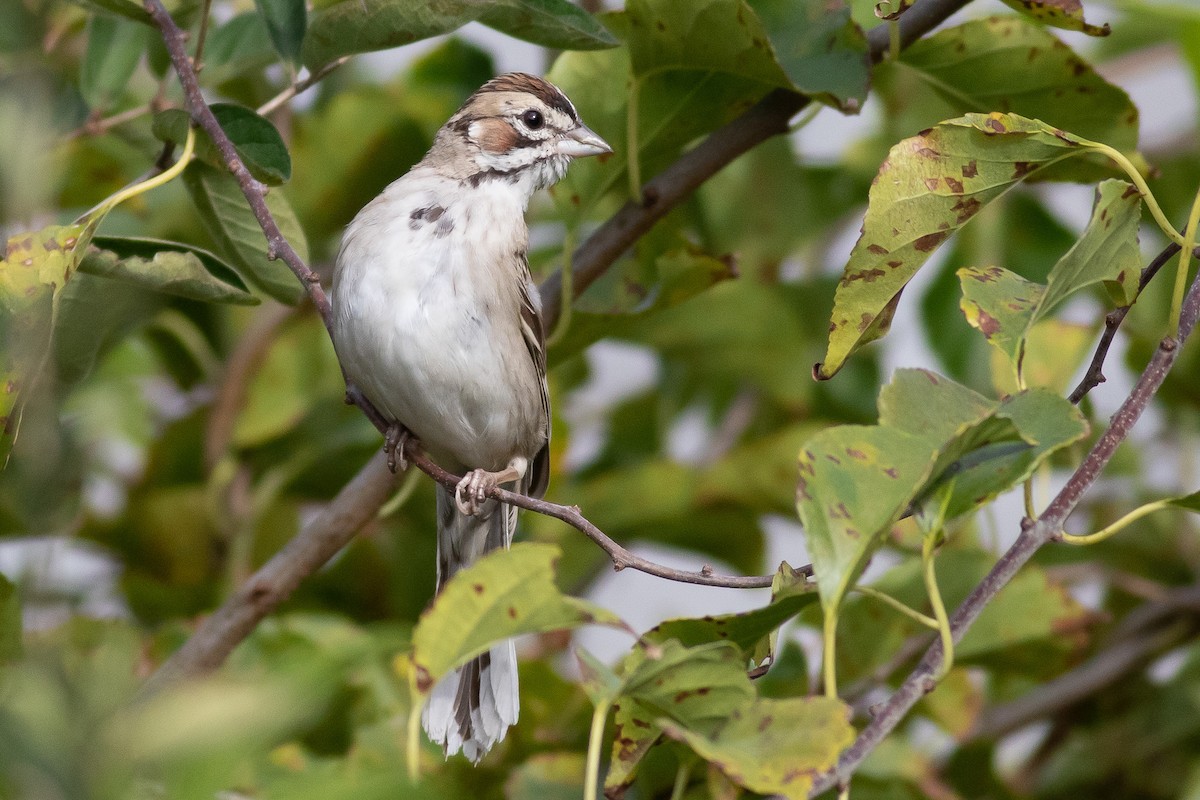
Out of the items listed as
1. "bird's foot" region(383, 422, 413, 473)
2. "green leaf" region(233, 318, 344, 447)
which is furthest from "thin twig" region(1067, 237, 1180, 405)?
"green leaf" region(233, 318, 344, 447)

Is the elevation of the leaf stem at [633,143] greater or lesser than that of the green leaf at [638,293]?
greater

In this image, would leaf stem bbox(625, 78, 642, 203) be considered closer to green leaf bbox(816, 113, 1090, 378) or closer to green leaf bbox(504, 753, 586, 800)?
green leaf bbox(816, 113, 1090, 378)

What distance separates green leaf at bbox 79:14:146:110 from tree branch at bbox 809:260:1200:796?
1702 millimetres

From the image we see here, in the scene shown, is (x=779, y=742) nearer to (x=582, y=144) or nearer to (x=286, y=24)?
(x=286, y=24)

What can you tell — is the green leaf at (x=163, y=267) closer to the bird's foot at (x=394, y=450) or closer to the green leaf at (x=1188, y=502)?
the bird's foot at (x=394, y=450)

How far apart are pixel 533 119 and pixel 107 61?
2.71 ft

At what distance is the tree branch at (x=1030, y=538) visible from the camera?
1.31 meters

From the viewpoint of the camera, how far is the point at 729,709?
131 cm

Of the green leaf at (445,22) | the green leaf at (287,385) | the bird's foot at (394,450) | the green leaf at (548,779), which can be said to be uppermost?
the green leaf at (445,22)

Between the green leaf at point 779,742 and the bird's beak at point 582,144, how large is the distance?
1316 millimetres

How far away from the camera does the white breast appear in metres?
2.56

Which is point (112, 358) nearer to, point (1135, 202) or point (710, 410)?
point (710, 410)

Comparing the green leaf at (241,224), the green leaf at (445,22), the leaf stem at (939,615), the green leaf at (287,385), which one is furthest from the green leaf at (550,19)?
the green leaf at (287,385)

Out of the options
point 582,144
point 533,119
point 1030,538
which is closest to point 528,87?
point 533,119
